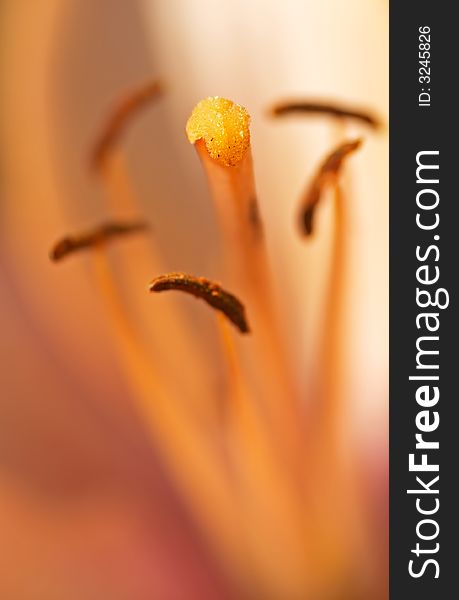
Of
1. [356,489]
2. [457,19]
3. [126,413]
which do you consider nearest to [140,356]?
[126,413]

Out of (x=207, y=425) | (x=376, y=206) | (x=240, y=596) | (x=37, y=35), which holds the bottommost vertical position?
(x=240, y=596)

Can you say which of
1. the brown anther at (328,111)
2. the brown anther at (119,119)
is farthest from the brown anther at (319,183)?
the brown anther at (119,119)

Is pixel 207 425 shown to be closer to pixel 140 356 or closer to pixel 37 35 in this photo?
pixel 140 356

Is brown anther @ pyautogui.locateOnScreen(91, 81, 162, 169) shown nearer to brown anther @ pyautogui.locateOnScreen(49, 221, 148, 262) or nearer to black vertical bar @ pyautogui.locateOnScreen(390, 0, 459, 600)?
brown anther @ pyautogui.locateOnScreen(49, 221, 148, 262)

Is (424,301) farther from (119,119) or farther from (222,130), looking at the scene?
(119,119)

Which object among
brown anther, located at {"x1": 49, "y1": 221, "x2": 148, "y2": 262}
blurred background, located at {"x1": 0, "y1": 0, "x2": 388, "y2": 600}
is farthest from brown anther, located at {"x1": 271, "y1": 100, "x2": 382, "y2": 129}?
brown anther, located at {"x1": 49, "y1": 221, "x2": 148, "y2": 262}

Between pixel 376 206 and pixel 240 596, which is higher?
pixel 376 206
